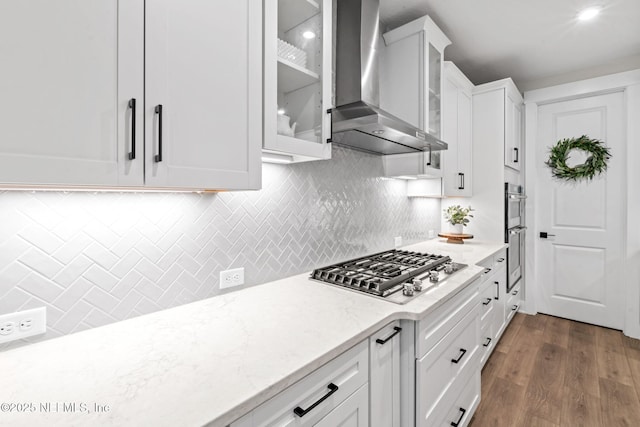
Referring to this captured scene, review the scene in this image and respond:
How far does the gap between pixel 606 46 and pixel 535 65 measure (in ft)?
1.77

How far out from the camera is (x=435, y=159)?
2473 millimetres

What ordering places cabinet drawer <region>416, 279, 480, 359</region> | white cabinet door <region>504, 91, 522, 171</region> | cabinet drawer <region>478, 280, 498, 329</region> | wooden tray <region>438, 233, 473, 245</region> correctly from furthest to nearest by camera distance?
1. white cabinet door <region>504, 91, 522, 171</region>
2. wooden tray <region>438, 233, 473, 245</region>
3. cabinet drawer <region>478, 280, 498, 329</region>
4. cabinet drawer <region>416, 279, 480, 359</region>

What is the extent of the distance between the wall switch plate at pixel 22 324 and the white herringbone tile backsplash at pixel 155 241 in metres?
0.02

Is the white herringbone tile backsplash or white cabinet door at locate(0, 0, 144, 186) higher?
white cabinet door at locate(0, 0, 144, 186)

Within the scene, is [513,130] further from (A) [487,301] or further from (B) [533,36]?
(A) [487,301]

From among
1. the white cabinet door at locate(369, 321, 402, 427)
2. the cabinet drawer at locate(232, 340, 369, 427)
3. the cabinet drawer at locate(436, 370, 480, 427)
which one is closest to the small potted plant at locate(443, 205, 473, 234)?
the cabinet drawer at locate(436, 370, 480, 427)

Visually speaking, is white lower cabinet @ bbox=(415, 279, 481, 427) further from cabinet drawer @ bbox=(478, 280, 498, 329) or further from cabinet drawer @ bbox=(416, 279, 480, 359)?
cabinet drawer @ bbox=(478, 280, 498, 329)

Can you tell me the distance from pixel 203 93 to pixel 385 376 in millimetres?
1204

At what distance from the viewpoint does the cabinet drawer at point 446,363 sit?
1.28m

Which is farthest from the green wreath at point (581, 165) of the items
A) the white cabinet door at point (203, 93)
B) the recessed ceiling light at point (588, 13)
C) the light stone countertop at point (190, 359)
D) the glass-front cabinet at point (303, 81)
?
the white cabinet door at point (203, 93)

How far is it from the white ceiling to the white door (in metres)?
0.37

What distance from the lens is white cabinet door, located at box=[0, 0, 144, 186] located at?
2.12ft

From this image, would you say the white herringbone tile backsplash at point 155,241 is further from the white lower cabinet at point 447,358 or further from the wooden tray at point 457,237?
the wooden tray at point 457,237

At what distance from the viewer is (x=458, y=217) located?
306cm
